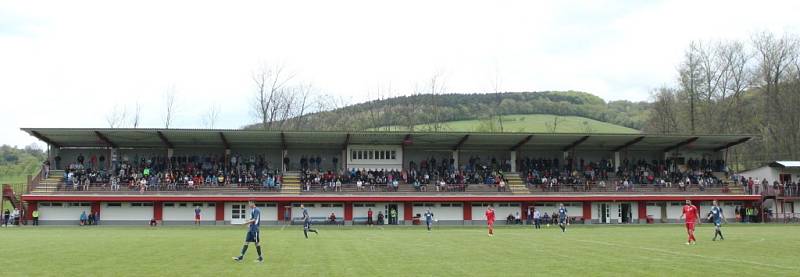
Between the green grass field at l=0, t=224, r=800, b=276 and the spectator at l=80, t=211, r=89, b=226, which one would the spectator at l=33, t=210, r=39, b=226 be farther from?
the green grass field at l=0, t=224, r=800, b=276

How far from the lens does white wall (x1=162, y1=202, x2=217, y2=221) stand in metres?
52.1

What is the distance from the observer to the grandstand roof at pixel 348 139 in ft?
171

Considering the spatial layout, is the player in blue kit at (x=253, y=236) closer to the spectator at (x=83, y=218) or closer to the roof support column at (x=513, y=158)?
the spectator at (x=83, y=218)

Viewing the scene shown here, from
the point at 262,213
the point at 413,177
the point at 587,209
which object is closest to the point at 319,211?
the point at 262,213

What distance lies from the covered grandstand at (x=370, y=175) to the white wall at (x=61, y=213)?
0.08 metres

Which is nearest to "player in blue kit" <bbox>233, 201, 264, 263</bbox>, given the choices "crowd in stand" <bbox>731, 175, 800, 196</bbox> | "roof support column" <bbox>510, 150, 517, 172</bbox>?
"roof support column" <bbox>510, 150, 517, 172</bbox>

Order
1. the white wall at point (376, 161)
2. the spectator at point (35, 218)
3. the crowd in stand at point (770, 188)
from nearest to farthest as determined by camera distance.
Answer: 1. the spectator at point (35, 218)
2. the crowd in stand at point (770, 188)
3. the white wall at point (376, 161)

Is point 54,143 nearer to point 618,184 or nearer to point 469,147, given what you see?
point 469,147

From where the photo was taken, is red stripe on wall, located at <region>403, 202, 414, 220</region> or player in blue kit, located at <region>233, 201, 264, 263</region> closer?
player in blue kit, located at <region>233, 201, 264, 263</region>

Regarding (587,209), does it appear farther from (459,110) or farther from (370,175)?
(459,110)

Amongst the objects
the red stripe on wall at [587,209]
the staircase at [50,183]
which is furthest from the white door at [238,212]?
the red stripe on wall at [587,209]

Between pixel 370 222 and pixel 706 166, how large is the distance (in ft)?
105

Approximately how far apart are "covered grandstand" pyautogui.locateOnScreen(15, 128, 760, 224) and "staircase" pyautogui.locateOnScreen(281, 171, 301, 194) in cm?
8

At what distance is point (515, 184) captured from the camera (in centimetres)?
5697
